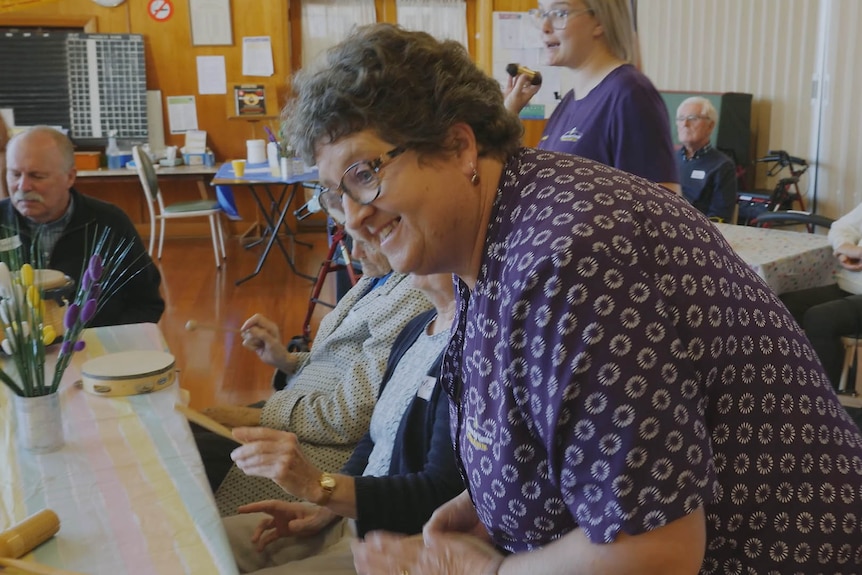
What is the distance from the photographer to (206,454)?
209 centimetres

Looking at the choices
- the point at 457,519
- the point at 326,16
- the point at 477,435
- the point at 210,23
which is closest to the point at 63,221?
the point at 457,519

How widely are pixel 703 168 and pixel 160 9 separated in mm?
4833

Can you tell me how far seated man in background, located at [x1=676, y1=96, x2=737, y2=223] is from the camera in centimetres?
454

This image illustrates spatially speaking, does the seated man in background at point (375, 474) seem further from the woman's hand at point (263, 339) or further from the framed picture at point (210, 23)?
the framed picture at point (210, 23)

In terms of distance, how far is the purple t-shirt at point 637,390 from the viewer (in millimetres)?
760

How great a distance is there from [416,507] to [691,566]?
79cm

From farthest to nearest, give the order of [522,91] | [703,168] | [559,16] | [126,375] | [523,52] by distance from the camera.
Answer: [523,52]
[703,168]
[522,91]
[559,16]
[126,375]

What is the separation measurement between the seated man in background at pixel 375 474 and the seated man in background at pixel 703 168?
10.1 feet

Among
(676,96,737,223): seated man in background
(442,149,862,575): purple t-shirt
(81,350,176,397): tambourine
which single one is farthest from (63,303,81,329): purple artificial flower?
(676,96,737,223): seated man in background

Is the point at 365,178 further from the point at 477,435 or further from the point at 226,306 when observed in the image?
the point at 226,306

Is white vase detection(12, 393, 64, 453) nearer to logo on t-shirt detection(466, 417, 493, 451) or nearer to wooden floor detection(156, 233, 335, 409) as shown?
logo on t-shirt detection(466, 417, 493, 451)

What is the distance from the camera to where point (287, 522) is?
1.70m

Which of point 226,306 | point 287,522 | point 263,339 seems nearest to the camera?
point 287,522

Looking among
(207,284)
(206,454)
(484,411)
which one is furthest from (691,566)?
(207,284)
